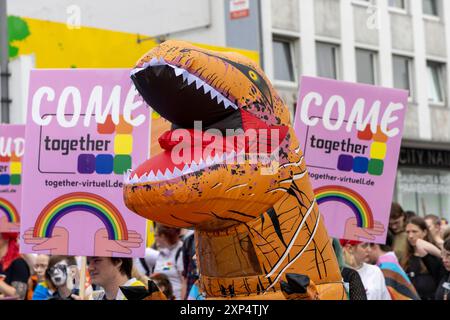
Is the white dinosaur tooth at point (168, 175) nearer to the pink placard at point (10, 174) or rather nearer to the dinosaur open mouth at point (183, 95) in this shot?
the dinosaur open mouth at point (183, 95)

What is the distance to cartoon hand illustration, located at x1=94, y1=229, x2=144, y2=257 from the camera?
577 cm

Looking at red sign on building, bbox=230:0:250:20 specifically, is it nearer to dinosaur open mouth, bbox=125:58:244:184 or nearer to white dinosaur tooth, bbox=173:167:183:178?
dinosaur open mouth, bbox=125:58:244:184

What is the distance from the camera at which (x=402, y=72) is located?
27000 mm

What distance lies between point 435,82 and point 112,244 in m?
23.3

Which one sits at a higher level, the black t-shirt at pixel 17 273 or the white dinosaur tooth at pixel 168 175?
the white dinosaur tooth at pixel 168 175

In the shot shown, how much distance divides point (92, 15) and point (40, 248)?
53.4ft

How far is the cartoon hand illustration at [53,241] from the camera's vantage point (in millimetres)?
5859

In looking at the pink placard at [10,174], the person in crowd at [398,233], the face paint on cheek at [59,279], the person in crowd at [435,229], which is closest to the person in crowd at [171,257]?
the face paint on cheek at [59,279]

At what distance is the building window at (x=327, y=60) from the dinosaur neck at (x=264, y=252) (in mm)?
21125

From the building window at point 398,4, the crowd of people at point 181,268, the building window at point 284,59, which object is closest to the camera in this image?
the crowd of people at point 181,268

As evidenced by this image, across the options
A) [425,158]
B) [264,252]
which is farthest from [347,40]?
[264,252]

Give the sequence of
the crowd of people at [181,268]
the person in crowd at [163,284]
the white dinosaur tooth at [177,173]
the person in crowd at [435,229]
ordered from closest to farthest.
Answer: the white dinosaur tooth at [177,173], the crowd of people at [181,268], the person in crowd at [163,284], the person in crowd at [435,229]

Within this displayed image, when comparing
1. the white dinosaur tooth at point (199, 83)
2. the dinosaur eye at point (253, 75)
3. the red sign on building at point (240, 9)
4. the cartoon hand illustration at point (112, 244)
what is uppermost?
the red sign on building at point (240, 9)

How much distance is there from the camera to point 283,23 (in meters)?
24.2
